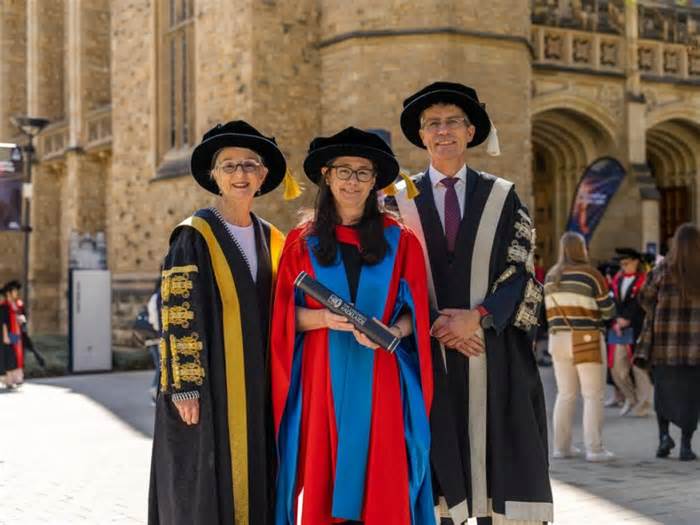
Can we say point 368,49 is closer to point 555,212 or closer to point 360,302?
point 555,212

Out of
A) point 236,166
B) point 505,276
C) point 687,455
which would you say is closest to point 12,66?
point 687,455

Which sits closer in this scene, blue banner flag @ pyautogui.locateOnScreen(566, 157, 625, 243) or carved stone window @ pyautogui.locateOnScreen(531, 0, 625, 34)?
blue banner flag @ pyautogui.locateOnScreen(566, 157, 625, 243)

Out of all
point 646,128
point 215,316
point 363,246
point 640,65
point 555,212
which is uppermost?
point 640,65

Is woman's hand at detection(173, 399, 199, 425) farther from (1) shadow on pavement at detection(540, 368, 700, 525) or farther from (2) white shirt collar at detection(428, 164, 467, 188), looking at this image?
(1) shadow on pavement at detection(540, 368, 700, 525)

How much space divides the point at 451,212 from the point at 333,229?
1.98ft

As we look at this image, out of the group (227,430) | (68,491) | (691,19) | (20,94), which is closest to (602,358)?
(68,491)

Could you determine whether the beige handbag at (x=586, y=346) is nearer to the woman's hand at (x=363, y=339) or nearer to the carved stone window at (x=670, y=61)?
the woman's hand at (x=363, y=339)

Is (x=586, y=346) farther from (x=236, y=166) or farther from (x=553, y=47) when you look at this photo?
(x=553, y=47)

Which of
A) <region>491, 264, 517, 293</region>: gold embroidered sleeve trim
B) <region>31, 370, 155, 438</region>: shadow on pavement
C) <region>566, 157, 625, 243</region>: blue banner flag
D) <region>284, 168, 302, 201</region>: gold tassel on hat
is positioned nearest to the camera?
<region>491, 264, 517, 293</region>: gold embroidered sleeve trim

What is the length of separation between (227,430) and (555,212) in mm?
18648

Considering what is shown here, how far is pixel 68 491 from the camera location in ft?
23.0

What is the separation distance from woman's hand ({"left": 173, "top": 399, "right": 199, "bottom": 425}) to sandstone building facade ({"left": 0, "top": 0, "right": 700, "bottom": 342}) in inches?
508

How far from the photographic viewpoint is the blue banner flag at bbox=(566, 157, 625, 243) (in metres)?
18.6

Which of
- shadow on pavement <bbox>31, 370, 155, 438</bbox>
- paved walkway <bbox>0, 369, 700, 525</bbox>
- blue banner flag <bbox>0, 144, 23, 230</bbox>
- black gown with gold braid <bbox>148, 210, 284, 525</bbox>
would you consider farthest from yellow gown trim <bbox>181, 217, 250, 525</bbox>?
blue banner flag <bbox>0, 144, 23, 230</bbox>
